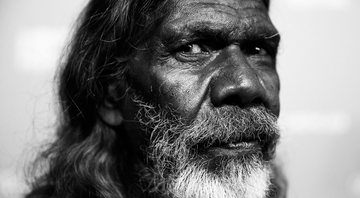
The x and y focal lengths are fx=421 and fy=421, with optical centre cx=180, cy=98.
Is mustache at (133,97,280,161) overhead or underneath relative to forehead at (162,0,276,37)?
underneath

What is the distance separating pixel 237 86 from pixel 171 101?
0.27m

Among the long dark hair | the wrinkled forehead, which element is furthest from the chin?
the wrinkled forehead

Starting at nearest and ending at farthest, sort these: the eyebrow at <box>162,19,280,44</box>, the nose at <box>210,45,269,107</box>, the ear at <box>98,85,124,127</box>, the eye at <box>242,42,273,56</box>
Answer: the nose at <box>210,45,269,107</box>, the eyebrow at <box>162,19,280,44</box>, the eye at <box>242,42,273,56</box>, the ear at <box>98,85,124,127</box>

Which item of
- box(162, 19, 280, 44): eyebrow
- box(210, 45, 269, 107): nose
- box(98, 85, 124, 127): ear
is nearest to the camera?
box(210, 45, 269, 107): nose

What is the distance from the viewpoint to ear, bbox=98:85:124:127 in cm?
189

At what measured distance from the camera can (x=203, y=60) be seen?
1667 millimetres

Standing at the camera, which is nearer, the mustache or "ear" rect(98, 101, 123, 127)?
the mustache

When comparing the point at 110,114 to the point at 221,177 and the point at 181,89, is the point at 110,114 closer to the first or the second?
the point at 181,89

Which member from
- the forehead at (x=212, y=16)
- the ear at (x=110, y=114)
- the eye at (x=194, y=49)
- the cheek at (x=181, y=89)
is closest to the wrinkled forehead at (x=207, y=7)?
the forehead at (x=212, y=16)

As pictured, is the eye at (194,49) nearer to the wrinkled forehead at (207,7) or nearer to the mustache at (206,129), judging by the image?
the wrinkled forehead at (207,7)

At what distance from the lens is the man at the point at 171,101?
61.1 inches

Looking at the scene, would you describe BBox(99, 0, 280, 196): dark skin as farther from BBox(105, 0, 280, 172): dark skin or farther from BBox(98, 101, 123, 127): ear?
BBox(98, 101, 123, 127): ear

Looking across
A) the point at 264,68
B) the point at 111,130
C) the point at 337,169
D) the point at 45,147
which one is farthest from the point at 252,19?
the point at 337,169

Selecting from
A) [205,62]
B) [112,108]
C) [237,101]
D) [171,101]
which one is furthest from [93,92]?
[237,101]
